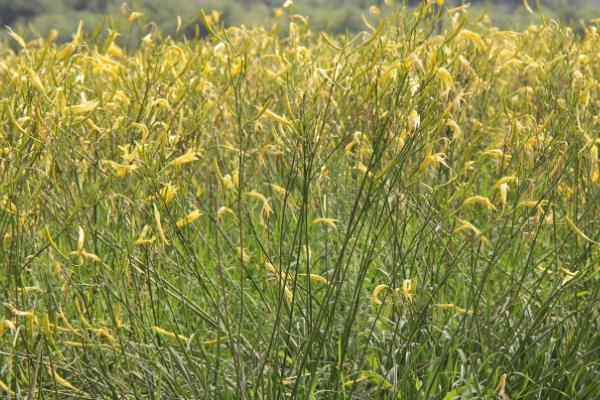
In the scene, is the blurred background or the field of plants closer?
the field of plants

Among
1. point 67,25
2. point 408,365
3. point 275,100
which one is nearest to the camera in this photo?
point 408,365

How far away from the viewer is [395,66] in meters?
2.12

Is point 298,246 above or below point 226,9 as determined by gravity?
above

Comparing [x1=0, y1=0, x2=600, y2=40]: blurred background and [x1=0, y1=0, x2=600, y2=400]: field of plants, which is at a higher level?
[x1=0, y1=0, x2=600, y2=400]: field of plants

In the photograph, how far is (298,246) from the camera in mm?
2508

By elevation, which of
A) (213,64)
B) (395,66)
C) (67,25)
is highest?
(395,66)

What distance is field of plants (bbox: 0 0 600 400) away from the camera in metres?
2.20

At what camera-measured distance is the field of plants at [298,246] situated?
220cm

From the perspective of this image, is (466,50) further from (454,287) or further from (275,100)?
(454,287)

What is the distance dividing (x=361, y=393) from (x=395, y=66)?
1122mm

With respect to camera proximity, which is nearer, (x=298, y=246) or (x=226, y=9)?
(x=298, y=246)

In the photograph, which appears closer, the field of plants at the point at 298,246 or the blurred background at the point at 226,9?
the field of plants at the point at 298,246

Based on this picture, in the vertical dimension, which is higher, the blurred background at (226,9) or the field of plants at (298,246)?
the field of plants at (298,246)

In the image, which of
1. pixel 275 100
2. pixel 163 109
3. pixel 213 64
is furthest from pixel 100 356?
pixel 275 100
